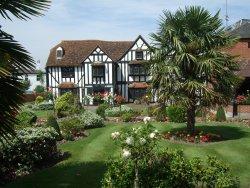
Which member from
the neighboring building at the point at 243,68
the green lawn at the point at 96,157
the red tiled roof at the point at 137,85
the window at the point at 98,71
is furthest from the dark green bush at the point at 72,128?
the window at the point at 98,71

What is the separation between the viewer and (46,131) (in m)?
19.2

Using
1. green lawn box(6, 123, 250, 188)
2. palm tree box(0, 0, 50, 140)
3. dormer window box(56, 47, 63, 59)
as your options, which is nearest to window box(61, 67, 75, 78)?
dormer window box(56, 47, 63, 59)

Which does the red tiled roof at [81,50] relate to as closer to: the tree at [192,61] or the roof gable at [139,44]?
the roof gable at [139,44]

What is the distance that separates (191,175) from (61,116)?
24.8 metres

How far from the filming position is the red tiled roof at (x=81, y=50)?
60138 mm

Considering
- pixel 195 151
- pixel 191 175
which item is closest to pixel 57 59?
pixel 195 151

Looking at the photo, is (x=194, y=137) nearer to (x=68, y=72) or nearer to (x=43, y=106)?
(x=43, y=106)

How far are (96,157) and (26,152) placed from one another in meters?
3.26

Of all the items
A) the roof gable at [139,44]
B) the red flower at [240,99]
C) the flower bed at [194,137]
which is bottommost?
the flower bed at [194,137]

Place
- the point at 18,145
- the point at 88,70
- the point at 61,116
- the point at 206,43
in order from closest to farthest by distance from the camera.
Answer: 1. the point at 18,145
2. the point at 206,43
3. the point at 61,116
4. the point at 88,70

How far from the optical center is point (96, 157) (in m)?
19.5

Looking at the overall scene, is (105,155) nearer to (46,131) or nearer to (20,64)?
(46,131)

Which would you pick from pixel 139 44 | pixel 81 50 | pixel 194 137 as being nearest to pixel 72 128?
pixel 194 137

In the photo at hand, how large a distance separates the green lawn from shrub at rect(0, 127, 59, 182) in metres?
0.68
